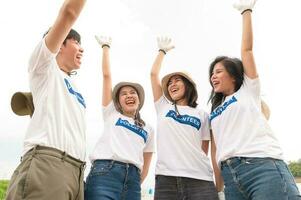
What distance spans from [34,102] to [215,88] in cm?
196

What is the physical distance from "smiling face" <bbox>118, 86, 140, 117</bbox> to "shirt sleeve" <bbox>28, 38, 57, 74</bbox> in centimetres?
150

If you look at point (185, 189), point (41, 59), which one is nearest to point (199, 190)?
point (185, 189)

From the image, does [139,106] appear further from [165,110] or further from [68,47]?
[68,47]

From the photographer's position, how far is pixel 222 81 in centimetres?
364

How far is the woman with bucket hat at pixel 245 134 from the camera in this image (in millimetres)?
2846

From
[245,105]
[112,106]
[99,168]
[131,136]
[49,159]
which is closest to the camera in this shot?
[49,159]

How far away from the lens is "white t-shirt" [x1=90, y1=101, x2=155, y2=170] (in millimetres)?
3697

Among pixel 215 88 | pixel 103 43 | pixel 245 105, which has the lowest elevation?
pixel 245 105

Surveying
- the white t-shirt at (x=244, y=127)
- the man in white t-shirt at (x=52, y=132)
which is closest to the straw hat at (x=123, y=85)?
the man in white t-shirt at (x=52, y=132)

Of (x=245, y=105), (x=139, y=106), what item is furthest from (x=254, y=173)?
(x=139, y=106)

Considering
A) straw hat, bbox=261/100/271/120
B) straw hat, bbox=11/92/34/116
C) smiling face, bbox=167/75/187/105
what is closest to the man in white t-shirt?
straw hat, bbox=11/92/34/116

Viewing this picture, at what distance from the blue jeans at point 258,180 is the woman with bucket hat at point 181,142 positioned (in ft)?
1.76

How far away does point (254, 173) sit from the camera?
2902 mm

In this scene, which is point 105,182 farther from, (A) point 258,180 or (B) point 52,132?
(A) point 258,180
